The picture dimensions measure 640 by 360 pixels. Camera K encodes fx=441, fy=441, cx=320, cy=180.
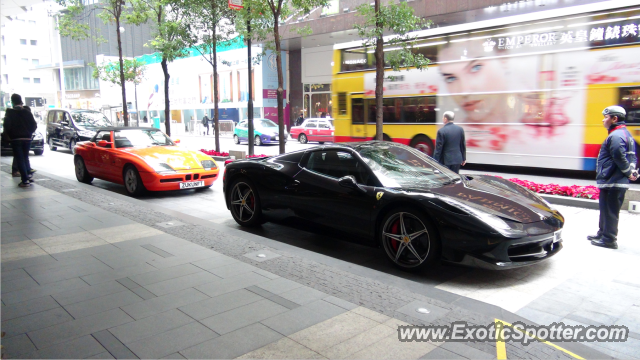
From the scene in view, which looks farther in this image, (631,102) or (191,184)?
(631,102)

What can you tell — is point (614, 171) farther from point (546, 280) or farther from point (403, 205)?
point (403, 205)

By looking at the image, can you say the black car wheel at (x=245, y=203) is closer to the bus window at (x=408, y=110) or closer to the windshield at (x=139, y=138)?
the windshield at (x=139, y=138)

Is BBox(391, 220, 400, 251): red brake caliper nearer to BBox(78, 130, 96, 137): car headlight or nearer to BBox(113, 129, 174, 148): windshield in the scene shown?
BBox(113, 129, 174, 148): windshield

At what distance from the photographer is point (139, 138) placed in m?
10.1

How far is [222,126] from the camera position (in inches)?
1345

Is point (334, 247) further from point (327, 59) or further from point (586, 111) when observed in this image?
point (327, 59)

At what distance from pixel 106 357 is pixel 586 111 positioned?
11.3 meters

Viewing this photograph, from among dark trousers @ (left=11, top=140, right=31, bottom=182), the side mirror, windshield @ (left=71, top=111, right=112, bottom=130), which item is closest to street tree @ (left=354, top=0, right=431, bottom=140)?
the side mirror

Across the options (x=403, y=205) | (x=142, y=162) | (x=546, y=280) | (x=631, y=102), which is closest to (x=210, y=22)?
(x=142, y=162)

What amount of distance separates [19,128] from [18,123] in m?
0.11

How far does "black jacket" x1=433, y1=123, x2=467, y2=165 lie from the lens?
8062mm

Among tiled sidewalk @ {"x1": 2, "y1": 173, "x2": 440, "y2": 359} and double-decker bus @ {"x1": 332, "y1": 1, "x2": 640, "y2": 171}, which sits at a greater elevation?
double-decker bus @ {"x1": 332, "y1": 1, "x2": 640, "y2": 171}

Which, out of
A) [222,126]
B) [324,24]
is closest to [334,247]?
[324,24]

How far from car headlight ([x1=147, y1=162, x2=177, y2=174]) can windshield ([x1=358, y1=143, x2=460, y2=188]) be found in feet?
16.1
